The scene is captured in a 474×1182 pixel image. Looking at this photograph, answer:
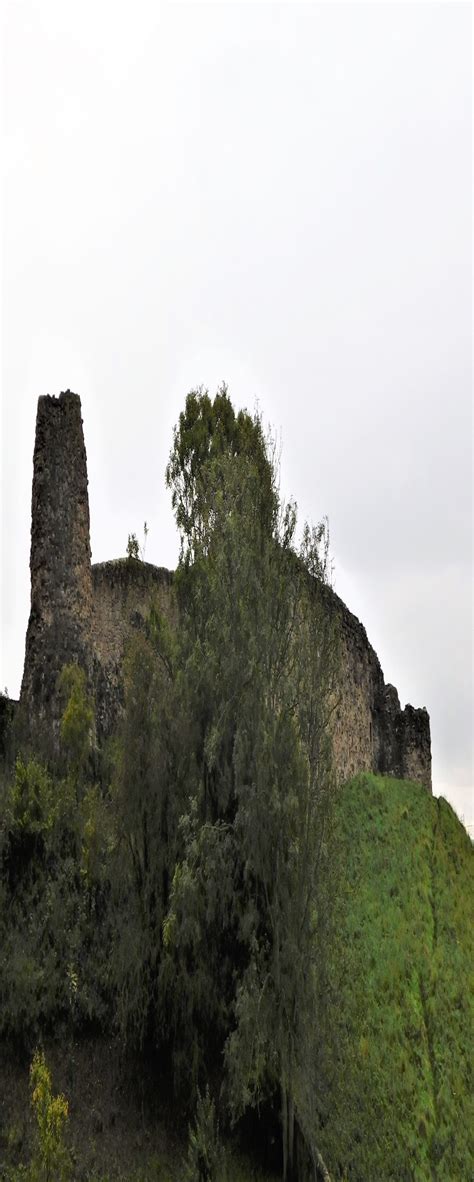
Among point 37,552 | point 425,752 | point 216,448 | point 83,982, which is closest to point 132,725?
point 83,982

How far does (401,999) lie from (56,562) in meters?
9.55

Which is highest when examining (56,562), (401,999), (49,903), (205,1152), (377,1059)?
(56,562)

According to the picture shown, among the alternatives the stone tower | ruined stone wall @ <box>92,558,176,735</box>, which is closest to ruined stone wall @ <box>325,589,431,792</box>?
ruined stone wall @ <box>92,558,176,735</box>

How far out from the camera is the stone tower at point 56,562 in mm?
17406

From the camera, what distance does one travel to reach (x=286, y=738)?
13.4m

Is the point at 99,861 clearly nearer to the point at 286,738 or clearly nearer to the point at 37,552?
the point at 286,738

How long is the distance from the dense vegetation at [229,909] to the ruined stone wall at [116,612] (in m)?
1.37

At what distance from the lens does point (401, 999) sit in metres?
16.2

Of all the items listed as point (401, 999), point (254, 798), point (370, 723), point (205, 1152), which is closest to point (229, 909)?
point (254, 798)

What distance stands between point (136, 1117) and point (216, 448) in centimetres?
1220

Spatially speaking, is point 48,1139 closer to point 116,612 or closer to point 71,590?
point 71,590

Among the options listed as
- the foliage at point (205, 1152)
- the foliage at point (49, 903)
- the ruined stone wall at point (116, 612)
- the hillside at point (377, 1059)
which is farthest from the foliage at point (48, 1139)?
the ruined stone wall at point (116, 612)

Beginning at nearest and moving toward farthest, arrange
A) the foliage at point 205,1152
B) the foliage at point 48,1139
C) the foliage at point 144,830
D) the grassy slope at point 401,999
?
the foliage at point 48,1139 → the foliage at point 205,1152 → the foliage at point 144,830 → the grassy slope at point 401,999

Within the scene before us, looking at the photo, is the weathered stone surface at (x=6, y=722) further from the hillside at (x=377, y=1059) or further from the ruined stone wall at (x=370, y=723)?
the ruined stone wall at (x=370, y=723)
